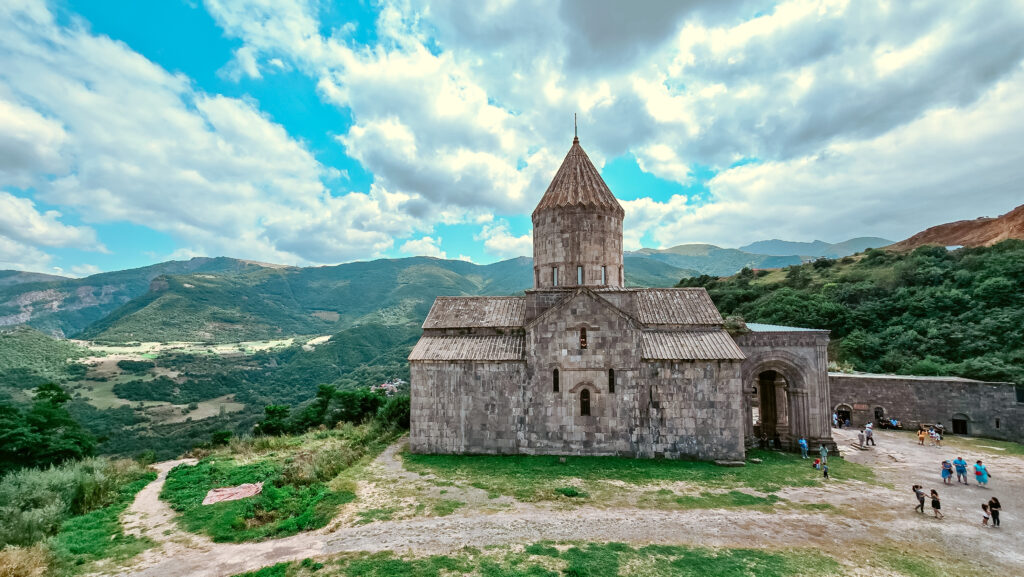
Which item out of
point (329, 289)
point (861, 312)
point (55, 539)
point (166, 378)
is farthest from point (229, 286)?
point (861, 312)

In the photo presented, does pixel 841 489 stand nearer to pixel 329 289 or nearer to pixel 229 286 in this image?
pixel 229 286

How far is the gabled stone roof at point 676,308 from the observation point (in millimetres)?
17156

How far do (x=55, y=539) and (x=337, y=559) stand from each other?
7.34m

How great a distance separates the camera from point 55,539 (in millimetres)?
9703

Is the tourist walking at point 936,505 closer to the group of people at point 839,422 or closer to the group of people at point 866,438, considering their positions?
the group of people at point 866,438

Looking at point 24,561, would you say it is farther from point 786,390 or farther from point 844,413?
point 844,413

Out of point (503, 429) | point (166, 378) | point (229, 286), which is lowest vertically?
point (166, 378)

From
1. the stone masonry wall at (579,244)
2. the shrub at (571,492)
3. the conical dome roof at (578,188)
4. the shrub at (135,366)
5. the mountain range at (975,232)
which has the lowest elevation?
the shrub at (135,366)

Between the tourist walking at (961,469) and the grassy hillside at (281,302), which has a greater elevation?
the grassy hillside at (281,302)

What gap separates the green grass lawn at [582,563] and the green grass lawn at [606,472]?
3303mm

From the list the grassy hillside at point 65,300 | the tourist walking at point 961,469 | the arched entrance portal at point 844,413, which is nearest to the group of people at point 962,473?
the tourist walking at point 961,469

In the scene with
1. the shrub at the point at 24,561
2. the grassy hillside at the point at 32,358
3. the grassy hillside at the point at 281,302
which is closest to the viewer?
the shrub at the point at 24,561

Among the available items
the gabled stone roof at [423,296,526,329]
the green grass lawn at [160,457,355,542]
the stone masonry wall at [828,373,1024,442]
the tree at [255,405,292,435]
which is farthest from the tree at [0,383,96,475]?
the stone masonry wall at [828,373,1024,442]

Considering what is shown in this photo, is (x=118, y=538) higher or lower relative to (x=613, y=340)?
lower
